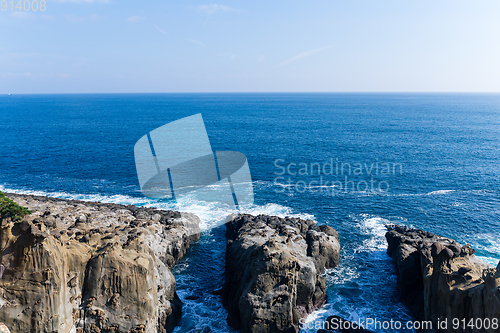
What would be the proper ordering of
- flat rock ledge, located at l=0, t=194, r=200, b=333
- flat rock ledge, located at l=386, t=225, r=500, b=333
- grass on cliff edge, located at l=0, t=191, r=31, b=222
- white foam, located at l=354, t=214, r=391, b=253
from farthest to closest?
white foam, located at l=354, t=214, r=391, b=253, grass on cliff edge, located at l=0, t=191, r=31, b=222, flat rock ledge, located at l=386, t=225, r=500, b=333, flat rock ledge, located at l=0, t=194, r=200, b=333

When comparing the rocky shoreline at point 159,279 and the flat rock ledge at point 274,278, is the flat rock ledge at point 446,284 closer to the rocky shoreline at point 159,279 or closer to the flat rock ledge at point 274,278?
the rocky shoreline at point 159,279

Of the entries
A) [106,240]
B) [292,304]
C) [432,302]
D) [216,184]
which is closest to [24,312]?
[106,240]

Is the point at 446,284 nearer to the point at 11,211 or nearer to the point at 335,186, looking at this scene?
the point at 11,211

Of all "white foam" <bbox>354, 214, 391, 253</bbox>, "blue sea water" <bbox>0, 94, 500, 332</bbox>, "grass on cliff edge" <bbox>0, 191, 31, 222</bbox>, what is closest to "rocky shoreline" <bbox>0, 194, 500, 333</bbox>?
"grass on cliff edge" <bbox>0, 191, 31, 222</bbox>

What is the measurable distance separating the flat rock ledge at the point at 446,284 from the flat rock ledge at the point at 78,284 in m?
24.2

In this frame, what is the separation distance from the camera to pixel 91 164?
82562 millimetres

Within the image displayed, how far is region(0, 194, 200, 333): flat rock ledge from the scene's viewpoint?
2334 centimetres

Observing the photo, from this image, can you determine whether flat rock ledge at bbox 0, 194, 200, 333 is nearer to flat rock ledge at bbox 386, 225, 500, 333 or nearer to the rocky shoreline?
the rocky shoreline

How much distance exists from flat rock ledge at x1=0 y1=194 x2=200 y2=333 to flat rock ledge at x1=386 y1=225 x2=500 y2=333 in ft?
79.4

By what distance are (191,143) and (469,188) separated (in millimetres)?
73843

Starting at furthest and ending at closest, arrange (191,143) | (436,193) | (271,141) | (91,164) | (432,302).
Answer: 1. (271,141)
2. (191,143)
3. (91,164)
4. (436,193)
5. (432,302)

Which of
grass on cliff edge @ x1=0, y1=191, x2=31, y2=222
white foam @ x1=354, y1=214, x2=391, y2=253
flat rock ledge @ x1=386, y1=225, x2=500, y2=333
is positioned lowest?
white foam @ x1=354, y1=214, x2=391, y2=253

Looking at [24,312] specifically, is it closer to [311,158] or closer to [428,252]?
[428,252]

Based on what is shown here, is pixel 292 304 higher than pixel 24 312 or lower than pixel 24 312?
lower
